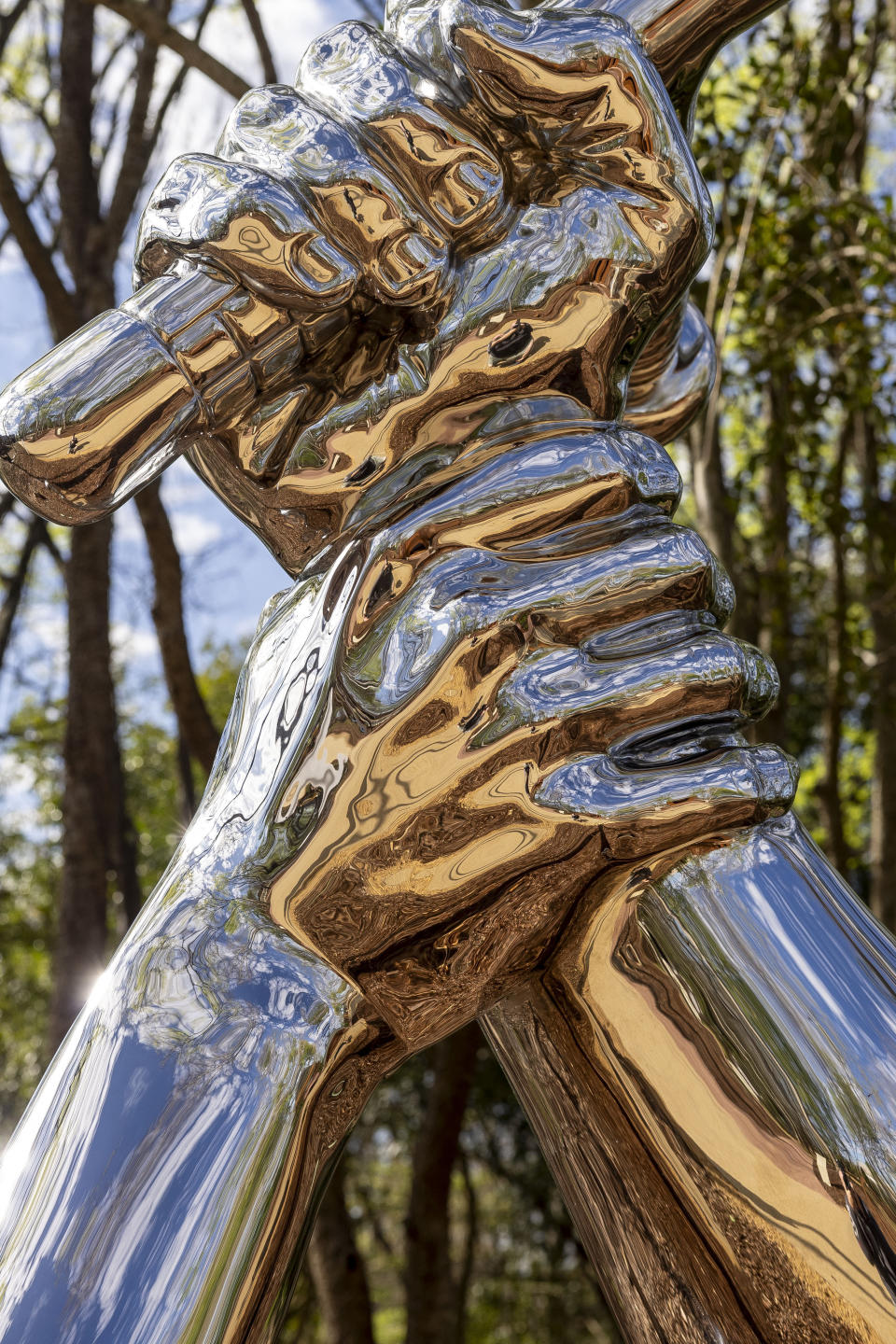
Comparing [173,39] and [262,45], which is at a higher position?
[173,39]

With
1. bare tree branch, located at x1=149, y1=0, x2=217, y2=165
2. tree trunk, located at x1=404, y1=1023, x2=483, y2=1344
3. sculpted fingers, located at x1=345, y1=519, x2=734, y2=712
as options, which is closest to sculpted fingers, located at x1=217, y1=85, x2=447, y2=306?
sculpted fingers, located at x1=345, y1=519, x2=734, y2=712

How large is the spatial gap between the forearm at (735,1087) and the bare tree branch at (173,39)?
235cm

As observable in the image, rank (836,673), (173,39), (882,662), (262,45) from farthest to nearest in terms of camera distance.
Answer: (882,662) → (836,673) → (262,45) → (173,39)

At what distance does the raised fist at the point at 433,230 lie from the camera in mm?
438

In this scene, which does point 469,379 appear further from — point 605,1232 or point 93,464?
point 605,1232

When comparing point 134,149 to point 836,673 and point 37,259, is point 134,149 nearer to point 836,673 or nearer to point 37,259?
point 37,259

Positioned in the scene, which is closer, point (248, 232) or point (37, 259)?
point (248, 232)

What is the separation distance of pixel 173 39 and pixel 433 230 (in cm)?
237

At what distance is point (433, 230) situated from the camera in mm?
456

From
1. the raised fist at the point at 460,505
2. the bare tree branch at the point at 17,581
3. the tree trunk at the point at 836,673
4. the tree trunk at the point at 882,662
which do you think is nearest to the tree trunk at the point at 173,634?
the bare tree branch at the point at 17,581

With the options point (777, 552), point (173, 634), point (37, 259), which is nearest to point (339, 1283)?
point (173, 634)

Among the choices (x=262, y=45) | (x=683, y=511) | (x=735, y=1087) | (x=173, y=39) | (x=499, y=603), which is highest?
→ (x=173, y=39)

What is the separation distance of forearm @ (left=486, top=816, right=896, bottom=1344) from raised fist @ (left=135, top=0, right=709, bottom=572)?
178 mm

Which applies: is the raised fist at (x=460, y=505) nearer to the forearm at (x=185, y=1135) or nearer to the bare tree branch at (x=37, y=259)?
the forearm at (x=185, y=1135)
